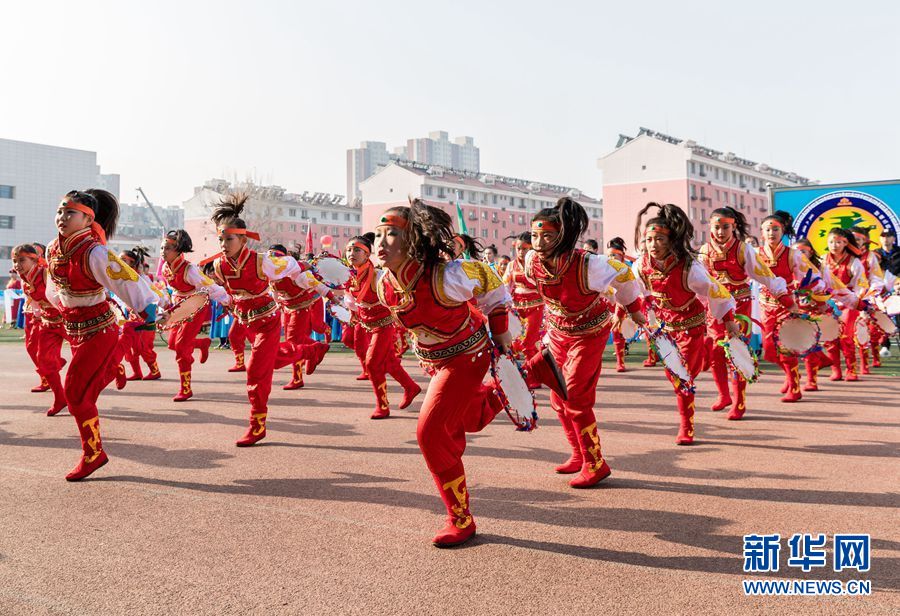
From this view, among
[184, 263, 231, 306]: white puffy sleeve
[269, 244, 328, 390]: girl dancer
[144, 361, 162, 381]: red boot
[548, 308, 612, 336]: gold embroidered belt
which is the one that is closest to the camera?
[548, 308, 612, 336]: gold embroidered belt

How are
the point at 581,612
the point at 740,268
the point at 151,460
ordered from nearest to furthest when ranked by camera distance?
the point at 581,612, the point at 151,460, the point at 740,268

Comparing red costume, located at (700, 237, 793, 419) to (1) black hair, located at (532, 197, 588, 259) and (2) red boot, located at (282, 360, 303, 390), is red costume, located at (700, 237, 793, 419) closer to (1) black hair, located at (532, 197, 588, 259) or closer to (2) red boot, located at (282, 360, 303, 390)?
(1) black hair, located at (532, 197, 588, 259)

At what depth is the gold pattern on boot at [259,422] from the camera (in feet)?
22.5

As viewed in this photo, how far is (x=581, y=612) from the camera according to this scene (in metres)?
3.27

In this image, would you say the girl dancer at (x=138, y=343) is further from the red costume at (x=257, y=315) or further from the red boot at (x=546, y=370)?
the red boot at (x=546, y=370)

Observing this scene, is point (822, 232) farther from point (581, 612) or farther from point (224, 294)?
point (581, 612)

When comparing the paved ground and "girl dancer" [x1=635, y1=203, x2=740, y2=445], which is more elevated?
"girl dancer" [x1=635, y1=203, x2=740, y2=445]

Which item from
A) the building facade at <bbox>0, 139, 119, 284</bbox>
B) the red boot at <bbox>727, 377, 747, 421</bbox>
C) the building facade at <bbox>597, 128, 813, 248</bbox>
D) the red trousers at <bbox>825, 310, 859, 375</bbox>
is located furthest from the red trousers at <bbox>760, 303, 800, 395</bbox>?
the building facade at <bbox>0, 139, 119, 284</bbox>

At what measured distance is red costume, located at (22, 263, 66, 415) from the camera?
28.5ft

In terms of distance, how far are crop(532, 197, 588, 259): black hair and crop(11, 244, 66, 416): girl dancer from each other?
20.5 feet

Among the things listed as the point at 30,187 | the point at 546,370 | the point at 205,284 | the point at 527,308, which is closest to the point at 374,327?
the point at 205,284

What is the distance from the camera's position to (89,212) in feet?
19.1

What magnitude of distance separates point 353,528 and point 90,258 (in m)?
2.88

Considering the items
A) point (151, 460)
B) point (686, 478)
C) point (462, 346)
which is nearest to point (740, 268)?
point (686, 478)
